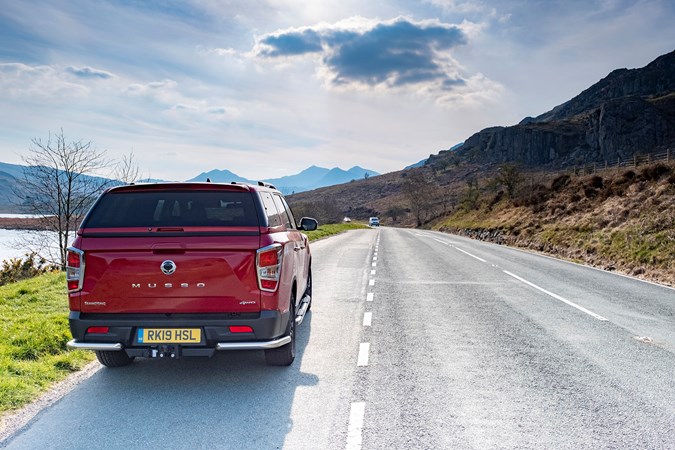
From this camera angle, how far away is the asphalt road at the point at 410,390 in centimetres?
378

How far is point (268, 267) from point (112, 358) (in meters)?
2.28

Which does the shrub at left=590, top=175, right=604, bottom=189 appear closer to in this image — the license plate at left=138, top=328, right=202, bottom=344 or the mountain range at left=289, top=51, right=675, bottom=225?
the license plate at left=138, top=328, right=202, bottom=344

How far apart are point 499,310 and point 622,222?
52.7 feet

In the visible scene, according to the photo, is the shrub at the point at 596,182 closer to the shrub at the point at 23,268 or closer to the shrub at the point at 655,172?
the shrub at the point at 655,172

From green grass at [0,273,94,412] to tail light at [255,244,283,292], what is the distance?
245 cm

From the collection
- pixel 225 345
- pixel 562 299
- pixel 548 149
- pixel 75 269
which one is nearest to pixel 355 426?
pixel 225 345

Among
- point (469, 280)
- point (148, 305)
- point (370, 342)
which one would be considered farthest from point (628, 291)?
point (148, 305)

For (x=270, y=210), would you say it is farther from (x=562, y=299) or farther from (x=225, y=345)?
(x=562, y=299)

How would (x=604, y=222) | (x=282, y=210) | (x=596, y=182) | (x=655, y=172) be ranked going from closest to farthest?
(x=282, y=210), (x=604, y=222), (x=655, y=172), (x=596, y=182)

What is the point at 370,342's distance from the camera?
6.61 m

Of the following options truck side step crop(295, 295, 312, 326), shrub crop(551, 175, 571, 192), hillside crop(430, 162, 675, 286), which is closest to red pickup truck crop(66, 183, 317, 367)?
truck side step crop(295, 295, 312, 326)

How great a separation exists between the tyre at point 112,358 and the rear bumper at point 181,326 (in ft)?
2.38

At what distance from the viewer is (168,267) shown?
15.2 feet

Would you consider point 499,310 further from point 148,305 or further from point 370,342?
point 148,305
